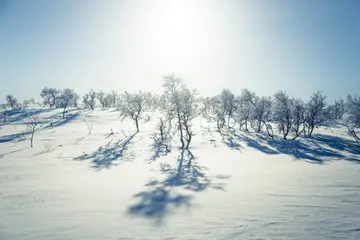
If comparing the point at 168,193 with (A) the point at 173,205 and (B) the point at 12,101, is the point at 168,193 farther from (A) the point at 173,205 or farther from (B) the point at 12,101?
(B) the point at 12,101

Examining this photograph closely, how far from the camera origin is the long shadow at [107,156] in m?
23.6

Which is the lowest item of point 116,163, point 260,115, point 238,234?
point 116,163

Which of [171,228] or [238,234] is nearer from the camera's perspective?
[238,234]

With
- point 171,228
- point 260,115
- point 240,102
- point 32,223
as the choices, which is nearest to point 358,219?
point 171,228

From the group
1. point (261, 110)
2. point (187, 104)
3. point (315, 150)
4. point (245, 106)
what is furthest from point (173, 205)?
point (245, 106)

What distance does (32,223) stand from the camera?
8.85 meters

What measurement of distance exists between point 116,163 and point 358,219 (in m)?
21.6

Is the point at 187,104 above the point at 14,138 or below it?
above

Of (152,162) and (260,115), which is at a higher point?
(260,115)

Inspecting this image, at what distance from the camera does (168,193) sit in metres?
12.8

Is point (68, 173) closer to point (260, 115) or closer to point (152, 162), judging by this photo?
point (152, 162)

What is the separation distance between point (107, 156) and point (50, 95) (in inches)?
4071

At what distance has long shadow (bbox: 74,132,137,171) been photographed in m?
23.6

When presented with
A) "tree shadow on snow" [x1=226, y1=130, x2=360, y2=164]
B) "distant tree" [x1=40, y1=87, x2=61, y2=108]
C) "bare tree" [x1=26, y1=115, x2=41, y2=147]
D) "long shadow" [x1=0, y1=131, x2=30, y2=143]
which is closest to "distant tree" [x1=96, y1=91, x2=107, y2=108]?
"distant tree" [x1=40, y1=87, x2=61, y2=108]
